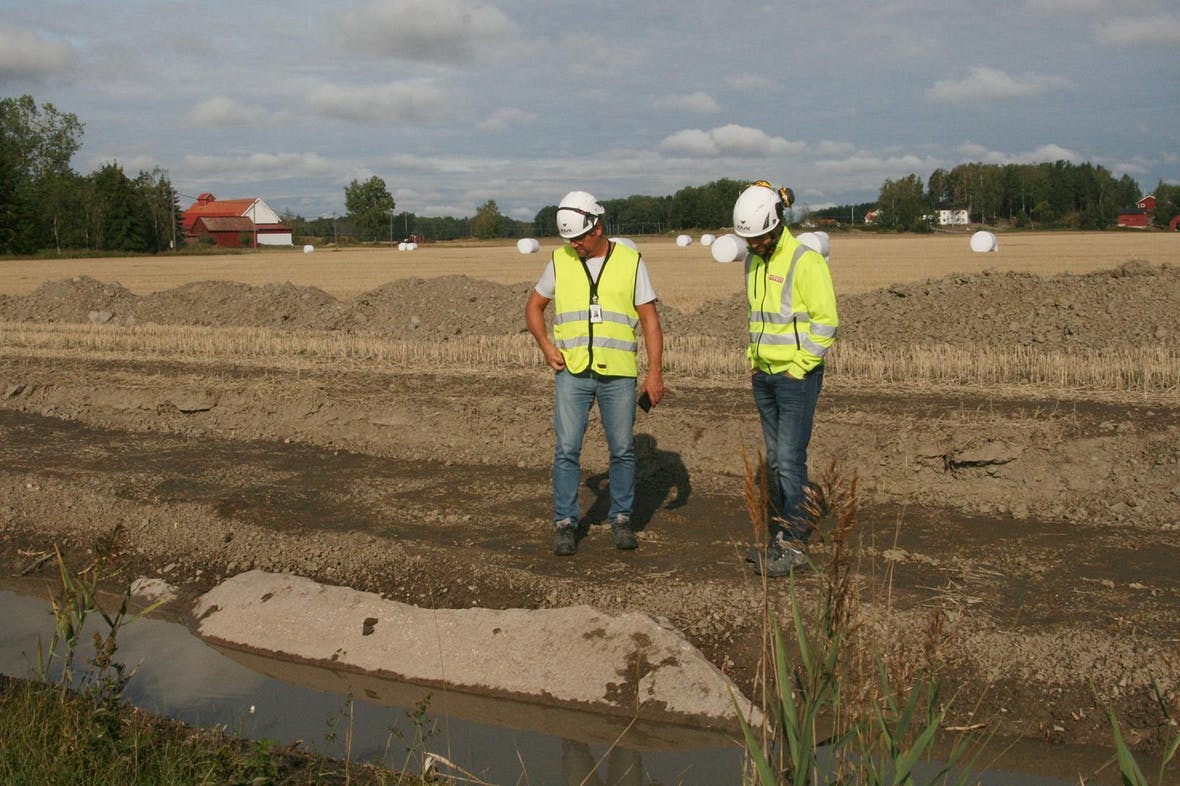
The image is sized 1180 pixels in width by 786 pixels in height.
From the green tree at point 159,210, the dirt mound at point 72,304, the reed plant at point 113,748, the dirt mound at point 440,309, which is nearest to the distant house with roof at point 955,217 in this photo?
the green tree at point 159,210

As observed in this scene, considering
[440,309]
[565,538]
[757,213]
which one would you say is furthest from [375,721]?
[440,309]

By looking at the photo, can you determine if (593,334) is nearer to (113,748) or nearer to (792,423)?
(792,423)

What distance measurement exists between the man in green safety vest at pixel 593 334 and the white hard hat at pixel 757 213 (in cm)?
81

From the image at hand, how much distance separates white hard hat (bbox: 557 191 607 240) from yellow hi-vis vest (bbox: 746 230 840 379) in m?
0.99

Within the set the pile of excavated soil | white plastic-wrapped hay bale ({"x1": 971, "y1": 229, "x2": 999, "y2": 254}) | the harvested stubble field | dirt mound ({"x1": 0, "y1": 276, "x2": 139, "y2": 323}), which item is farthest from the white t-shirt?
white plastic-wrapped hay bale ({"x1": 971, "y1": 229, "x2": 999, "y2": 254})

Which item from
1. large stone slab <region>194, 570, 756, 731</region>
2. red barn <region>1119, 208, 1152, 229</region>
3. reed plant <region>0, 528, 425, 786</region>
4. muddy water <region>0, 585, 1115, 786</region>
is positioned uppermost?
red barn <region>1119, 208, 1152, 229</region>

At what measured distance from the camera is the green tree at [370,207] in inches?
4673

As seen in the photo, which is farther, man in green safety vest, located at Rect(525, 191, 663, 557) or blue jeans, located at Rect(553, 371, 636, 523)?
blue jeans, located at Rect(553, 371, 636, 523)

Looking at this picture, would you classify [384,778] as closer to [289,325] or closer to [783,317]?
[783,317]

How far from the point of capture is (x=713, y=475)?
372 inches

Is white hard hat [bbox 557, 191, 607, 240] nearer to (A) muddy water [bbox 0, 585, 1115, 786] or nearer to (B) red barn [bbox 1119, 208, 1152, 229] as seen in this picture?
(A) muddy water [bbox 0, 585, 1115, 786]

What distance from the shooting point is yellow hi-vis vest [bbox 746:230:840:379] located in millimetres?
6270

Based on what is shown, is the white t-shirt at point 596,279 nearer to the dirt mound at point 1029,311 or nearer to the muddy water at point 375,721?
the muddy water at point 375,721

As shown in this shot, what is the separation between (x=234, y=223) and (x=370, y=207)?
15.9 m
